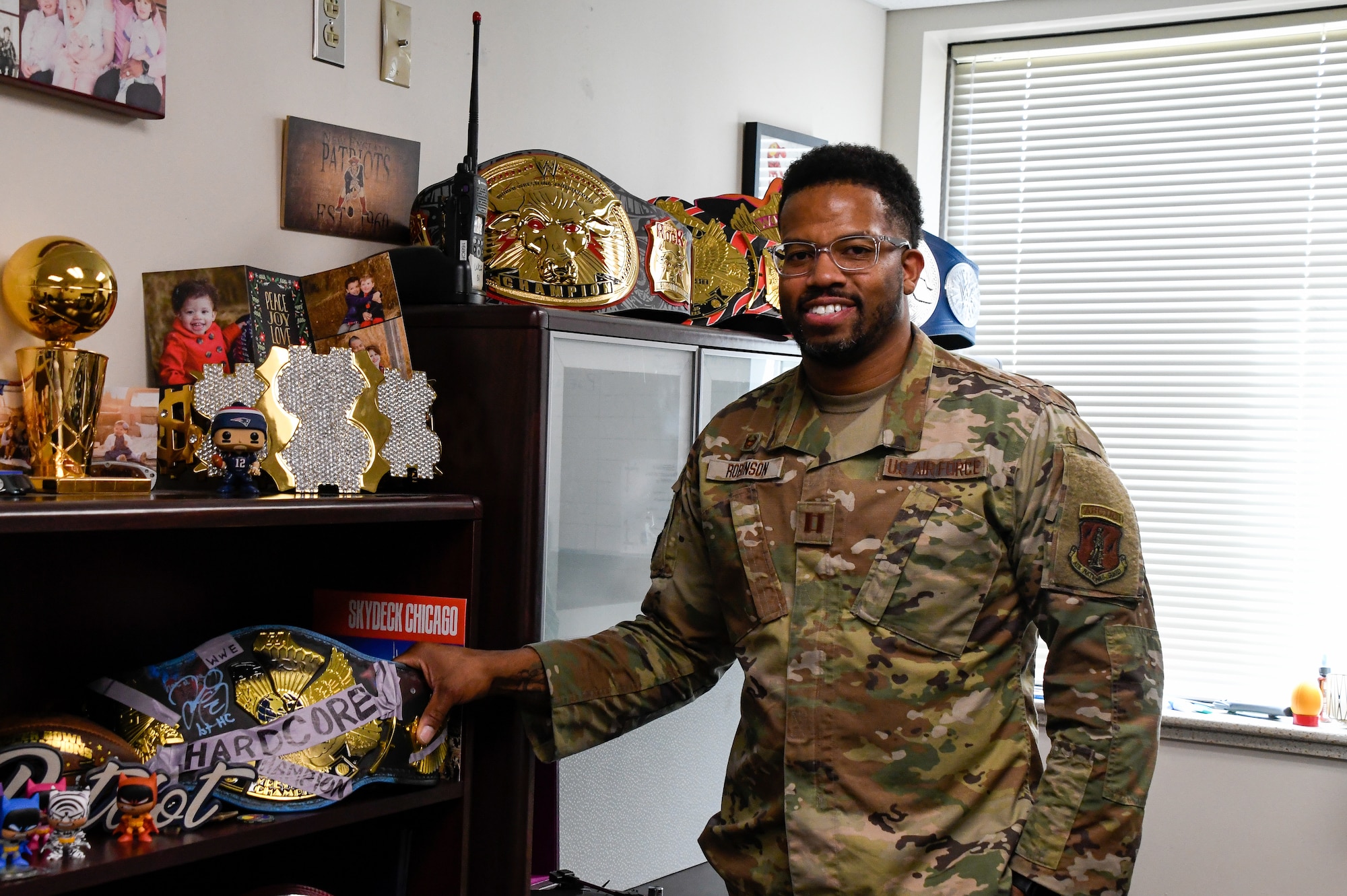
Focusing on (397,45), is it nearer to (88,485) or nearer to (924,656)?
(88,485)

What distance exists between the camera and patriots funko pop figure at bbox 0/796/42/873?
119 centimetres

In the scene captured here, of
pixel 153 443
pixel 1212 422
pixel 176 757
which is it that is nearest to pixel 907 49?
pixel 1212 422

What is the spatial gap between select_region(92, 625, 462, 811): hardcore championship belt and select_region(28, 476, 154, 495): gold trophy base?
8.6 inches

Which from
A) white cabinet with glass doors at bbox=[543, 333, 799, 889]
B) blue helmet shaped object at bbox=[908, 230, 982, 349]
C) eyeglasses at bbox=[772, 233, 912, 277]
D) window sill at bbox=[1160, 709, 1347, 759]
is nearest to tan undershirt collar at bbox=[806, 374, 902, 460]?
eyeglasses at bbox=[772, 233, 912, 277]

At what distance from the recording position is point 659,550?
180 centimetres

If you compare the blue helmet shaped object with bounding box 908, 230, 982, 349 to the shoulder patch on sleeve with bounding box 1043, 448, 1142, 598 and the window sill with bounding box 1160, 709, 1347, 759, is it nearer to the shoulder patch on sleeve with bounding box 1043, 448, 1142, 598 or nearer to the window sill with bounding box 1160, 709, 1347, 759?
the window sill with bounding box 1160, 709, 1347, 759

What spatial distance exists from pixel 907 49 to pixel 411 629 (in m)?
2.48

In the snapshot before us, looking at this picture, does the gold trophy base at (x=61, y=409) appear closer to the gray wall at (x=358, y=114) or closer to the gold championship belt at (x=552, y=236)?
the gray wall at (x=358, y=114)

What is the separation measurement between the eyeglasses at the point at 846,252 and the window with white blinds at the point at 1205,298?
1974 millimetres

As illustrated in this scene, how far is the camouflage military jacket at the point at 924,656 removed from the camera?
1.47m

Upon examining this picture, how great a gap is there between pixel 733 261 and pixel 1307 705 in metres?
1.88

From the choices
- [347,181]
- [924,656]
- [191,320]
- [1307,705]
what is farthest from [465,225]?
[1307,705]

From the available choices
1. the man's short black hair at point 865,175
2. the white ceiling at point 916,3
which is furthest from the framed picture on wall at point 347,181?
the white ceiling at point 916,3

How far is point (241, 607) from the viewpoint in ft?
5.75
